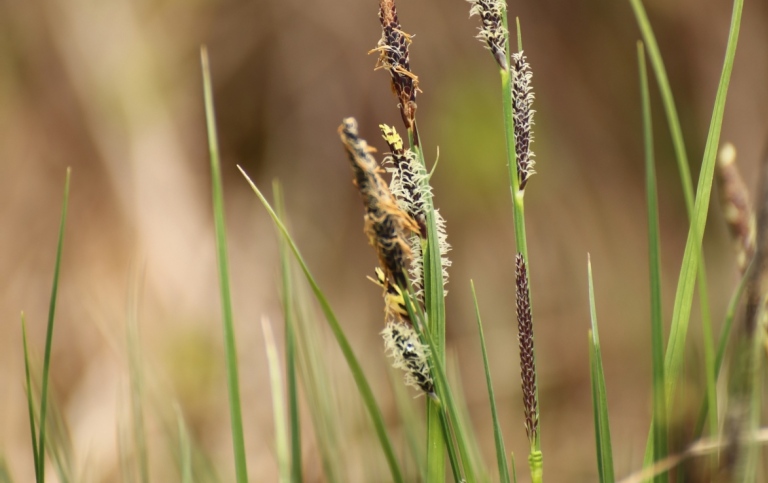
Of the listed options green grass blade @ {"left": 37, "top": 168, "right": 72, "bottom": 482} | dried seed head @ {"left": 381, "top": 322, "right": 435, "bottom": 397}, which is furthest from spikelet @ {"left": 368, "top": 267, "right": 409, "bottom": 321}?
green grass blade @ {"left": 37, "top": 168, "right": 72, "bottom": 482}

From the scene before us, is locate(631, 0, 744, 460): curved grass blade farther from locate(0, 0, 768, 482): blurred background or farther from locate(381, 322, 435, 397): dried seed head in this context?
locate(0, 0, 768, 482): blurred background

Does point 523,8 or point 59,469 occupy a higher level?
point 523,8

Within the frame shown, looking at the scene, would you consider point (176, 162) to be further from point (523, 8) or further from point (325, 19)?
point (523, 8)

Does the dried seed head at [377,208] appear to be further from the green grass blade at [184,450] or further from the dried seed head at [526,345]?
the green grass blade at [184,450]

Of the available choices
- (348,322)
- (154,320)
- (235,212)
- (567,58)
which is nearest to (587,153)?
(567,58)

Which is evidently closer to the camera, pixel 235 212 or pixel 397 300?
pixel 397 300

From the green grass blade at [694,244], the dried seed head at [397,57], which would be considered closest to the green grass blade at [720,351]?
the green grass blade at [694,244]
